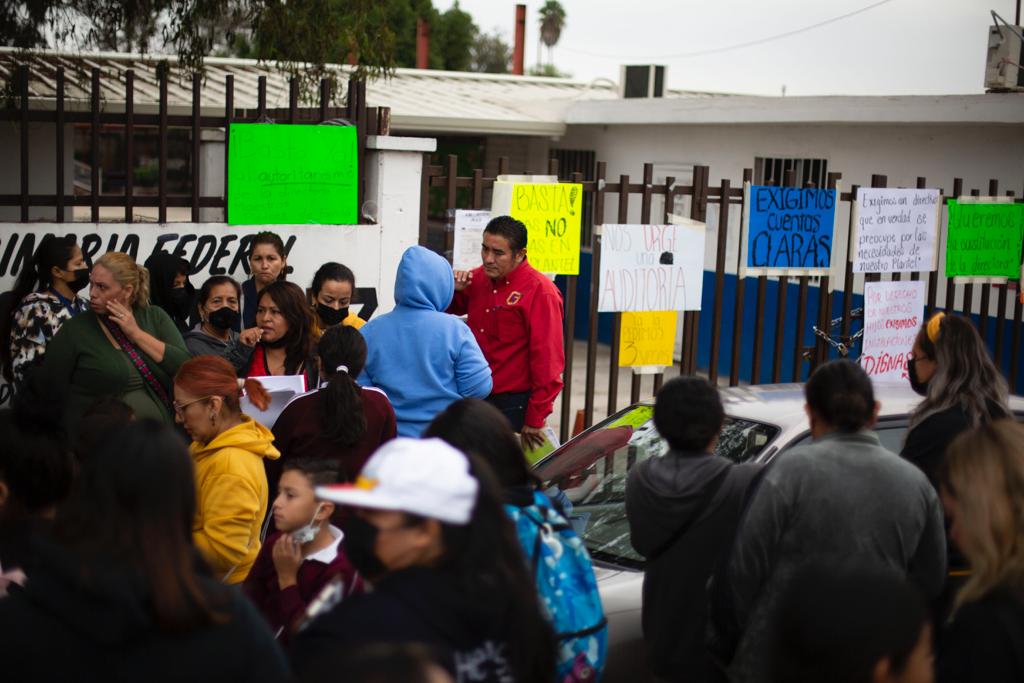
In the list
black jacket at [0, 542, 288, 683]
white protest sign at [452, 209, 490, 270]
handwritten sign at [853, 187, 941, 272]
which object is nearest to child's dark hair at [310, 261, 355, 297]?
white protest sign at [452, 209, 490, 270]

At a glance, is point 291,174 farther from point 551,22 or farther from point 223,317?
point 551,22

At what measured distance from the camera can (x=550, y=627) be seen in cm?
266

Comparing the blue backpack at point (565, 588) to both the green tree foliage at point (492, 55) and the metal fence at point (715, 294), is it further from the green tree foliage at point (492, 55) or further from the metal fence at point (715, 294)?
the green tree foliage at point (492, 55)

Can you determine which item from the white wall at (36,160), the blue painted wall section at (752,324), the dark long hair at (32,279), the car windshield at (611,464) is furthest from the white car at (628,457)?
the blue painted wall section at (752,324)

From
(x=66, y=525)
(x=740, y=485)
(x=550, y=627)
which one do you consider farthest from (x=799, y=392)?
(x=66, y=525)

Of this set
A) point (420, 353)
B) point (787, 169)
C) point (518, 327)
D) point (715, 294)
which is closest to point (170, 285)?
point (420, 353)

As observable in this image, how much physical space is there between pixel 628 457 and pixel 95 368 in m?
2.36

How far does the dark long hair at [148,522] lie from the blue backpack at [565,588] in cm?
99

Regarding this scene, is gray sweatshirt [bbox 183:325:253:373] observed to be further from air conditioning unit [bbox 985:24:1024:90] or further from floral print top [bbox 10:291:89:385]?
air conditioning unit [bbox 985:24:1024:90]

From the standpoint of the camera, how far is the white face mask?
11.6 ft

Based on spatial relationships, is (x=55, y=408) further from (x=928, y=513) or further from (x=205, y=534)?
(x=928, y=513)

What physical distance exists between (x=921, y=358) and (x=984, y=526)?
1836 mm

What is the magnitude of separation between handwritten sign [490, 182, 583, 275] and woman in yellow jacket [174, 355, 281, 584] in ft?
11.0

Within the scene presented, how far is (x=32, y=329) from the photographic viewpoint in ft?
17.7
